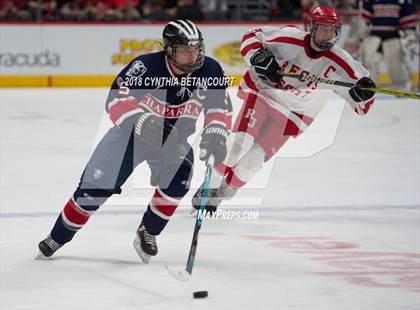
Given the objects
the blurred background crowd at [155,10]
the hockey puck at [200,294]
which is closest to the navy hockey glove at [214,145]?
the hockey puck at [200,294]

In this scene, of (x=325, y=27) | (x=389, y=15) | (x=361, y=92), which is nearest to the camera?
(x=361, y=92)

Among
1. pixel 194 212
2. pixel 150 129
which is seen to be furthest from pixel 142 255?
pixel 194 212

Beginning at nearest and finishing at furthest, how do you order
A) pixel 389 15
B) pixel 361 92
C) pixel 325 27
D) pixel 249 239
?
pixel 249 239, pixel 361 92, pixel 325 27, pixel 389 15

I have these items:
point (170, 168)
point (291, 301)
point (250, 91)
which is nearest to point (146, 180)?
point (250, 91)

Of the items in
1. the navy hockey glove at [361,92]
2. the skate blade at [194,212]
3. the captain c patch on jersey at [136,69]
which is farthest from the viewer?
the skate blade at [194,212]

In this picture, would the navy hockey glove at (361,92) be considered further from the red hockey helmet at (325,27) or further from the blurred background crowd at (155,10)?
the blurred background crowd at (155,10)

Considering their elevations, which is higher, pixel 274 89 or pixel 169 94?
pixel 169 94

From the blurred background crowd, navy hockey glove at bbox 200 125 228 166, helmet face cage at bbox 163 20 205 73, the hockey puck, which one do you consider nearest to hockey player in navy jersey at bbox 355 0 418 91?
the blurred background crowd

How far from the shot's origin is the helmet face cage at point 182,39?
13.8ft

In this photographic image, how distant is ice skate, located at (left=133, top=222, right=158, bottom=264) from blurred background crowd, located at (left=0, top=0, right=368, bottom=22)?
25.5ft

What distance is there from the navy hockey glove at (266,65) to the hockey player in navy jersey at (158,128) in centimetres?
90

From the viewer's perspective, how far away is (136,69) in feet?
14.2

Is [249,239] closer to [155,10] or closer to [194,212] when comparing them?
[194,212]

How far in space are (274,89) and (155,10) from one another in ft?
22.4
